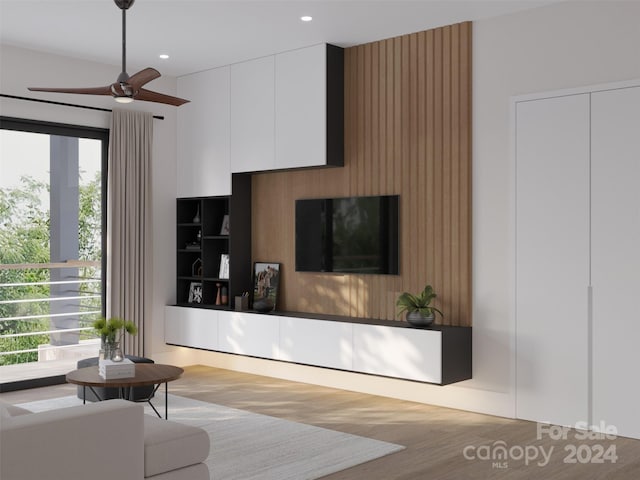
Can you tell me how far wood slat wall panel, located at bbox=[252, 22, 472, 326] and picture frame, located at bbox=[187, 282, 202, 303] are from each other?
130cm

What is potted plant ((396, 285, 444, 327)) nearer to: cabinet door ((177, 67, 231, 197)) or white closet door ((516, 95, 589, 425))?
white closet door ((516, 95, 589, 425))

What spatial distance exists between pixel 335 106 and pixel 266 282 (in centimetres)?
183

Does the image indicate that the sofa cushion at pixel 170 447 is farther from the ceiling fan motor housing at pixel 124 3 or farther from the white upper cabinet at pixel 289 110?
the white upper cabinet at pixel 289 110

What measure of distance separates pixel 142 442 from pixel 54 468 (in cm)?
39

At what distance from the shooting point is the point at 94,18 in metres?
5.49

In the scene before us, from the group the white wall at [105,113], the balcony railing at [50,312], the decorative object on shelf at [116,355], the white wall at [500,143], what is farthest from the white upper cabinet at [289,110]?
the decorative object on shelf at [116,355]

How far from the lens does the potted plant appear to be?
A: 5.47m

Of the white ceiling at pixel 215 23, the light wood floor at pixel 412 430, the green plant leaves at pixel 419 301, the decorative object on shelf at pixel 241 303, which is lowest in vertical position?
the light wood floor at pixel 412 430

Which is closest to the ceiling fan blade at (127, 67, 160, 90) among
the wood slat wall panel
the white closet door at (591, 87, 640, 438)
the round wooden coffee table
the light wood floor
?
the round wooden coffee table

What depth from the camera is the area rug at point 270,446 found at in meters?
4.04

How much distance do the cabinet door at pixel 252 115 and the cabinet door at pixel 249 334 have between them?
4.48 feet

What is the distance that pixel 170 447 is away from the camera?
321 centimetres

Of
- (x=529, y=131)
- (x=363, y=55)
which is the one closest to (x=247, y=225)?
Answer: (x=363, y=55)

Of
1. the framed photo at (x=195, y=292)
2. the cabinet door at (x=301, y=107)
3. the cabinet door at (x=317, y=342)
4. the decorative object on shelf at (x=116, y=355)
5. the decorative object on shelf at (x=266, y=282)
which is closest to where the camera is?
the decorative object on shelf at (x=116, y=355)
